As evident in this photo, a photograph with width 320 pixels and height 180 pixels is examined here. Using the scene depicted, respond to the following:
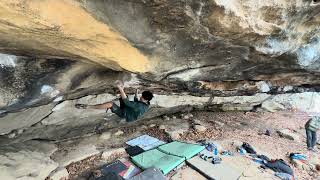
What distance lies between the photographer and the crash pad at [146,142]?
26.2 ft

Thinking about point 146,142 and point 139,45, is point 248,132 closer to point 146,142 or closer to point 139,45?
point 146,142

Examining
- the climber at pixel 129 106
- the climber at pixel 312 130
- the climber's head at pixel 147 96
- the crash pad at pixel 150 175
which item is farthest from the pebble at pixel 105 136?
the climber at pixel 312 130

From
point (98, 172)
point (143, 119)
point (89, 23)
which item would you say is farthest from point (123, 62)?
point (143, 119)

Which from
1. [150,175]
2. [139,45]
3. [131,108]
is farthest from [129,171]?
[139,45]

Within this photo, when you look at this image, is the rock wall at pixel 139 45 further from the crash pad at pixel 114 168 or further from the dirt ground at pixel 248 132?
the dirt ground at pixel 248 132

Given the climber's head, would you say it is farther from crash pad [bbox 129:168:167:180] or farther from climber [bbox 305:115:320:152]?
climber [bbox 305:115:320:152]

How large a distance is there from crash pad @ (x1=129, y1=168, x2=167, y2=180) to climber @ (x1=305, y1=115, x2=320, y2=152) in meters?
4.91

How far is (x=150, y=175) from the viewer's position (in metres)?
6.56

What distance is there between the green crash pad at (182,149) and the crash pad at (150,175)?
98cm

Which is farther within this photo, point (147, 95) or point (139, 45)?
point (147, 95)

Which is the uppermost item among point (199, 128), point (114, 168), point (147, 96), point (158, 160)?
point (147, 96)

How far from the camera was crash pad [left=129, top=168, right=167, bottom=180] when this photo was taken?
6477 millimetres

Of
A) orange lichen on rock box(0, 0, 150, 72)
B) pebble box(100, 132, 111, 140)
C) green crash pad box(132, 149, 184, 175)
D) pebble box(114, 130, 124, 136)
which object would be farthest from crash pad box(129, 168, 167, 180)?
orange lichen on rock box(0, 0, 150, 72)

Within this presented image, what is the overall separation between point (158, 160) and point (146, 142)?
1.04 m
